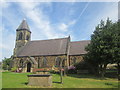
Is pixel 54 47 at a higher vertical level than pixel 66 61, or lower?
higher

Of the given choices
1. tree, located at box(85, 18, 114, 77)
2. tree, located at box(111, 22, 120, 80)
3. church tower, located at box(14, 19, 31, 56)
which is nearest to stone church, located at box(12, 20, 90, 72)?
church tower, located at box(14, 19, 31, 56)

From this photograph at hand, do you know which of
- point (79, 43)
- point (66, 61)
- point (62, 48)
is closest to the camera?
point (66, 61)

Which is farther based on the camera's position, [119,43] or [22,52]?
[22,52]

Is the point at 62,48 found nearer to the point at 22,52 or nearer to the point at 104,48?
the point at 22,52

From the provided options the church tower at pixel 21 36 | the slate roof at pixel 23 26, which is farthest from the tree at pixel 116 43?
the slate roof at pixel 23 26

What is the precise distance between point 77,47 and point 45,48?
11.0m

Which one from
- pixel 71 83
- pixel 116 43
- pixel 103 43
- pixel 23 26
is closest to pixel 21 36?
pixel 23 26

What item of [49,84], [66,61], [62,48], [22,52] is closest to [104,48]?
[49,84]

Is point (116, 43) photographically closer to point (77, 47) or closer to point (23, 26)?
point (77, 47)

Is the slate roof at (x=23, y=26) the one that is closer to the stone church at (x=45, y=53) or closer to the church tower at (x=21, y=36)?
the church tower at (x=21, y=36)

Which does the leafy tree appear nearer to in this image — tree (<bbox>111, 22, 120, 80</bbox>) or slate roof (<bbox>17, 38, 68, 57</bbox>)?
tree (<bbox>111, 22, 120, 80</bbox>)

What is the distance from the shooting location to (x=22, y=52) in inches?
1698

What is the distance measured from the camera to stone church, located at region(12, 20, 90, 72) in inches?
1483

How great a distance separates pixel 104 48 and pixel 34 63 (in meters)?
23.1
